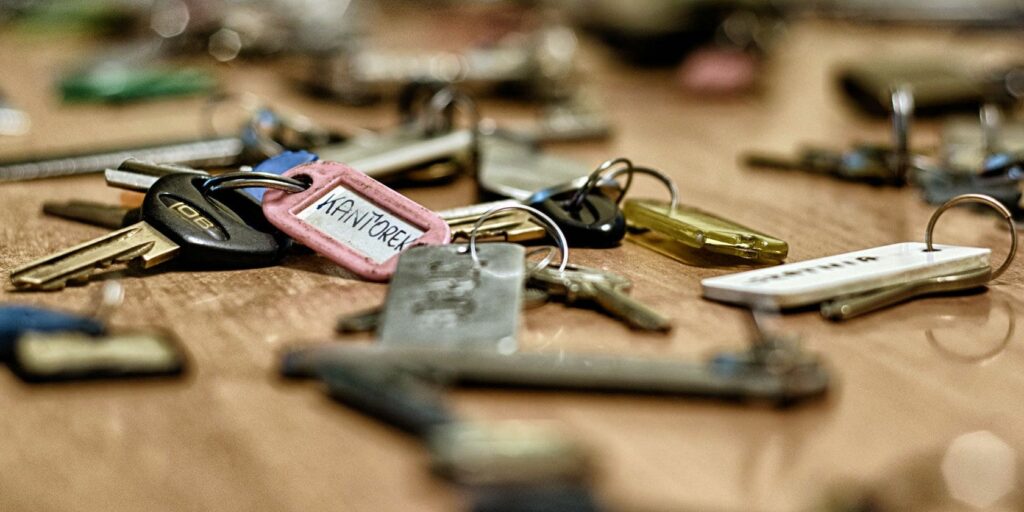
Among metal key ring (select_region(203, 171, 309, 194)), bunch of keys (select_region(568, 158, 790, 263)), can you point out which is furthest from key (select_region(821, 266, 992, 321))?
metal key ring (select_region(203, 171, 309, 194))

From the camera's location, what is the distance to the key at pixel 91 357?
1.91ft

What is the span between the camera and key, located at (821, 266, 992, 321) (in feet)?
2.28

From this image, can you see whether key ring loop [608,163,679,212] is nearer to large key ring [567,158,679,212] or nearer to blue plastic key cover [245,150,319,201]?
large key ring [567,158,679,212]

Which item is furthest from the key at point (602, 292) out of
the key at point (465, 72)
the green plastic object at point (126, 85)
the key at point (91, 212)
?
the green plastic object at point (126, 85)

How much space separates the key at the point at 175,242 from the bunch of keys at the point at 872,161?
558 mm

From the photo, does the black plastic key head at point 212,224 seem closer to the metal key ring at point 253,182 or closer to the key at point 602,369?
the metal key ring at point 253,182

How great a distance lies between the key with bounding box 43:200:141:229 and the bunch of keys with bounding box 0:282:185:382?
238mm

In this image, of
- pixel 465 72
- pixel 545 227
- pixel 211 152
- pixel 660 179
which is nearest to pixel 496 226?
pixel 545 227

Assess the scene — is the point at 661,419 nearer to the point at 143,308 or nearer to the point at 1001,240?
the point at 143,308

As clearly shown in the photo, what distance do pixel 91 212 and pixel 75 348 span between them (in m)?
0.34

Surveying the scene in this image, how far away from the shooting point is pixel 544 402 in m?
0.57

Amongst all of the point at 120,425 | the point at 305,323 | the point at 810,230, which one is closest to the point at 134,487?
the point at 120,425

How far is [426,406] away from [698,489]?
13 cm

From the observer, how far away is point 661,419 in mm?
561
